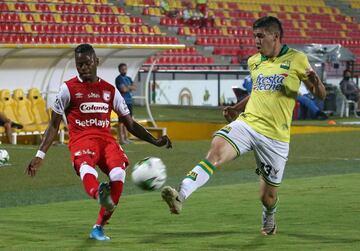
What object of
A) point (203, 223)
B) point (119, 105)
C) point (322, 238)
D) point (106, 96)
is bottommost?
point (203, 223)

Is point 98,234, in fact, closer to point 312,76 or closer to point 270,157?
point 270,157

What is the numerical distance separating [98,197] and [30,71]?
17.0 metres

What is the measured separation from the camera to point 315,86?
9508 mm

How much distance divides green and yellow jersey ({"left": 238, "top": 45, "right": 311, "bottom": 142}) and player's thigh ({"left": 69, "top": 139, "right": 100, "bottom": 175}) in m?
1.36

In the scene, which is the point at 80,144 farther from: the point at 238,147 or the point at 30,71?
the point at 30,71

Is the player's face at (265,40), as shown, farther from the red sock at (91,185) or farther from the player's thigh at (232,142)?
the red sock at (91,185)

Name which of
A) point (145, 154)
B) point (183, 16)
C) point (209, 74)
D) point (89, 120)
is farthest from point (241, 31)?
point (89, 120)

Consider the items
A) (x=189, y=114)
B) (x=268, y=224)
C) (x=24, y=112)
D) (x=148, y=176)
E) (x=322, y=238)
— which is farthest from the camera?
(x=189, y=114)

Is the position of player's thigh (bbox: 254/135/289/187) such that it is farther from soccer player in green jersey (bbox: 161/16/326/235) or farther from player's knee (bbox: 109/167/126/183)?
player's knee (bbox: 109/167/126/183)

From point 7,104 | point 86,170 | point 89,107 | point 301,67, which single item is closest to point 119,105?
point 89,107

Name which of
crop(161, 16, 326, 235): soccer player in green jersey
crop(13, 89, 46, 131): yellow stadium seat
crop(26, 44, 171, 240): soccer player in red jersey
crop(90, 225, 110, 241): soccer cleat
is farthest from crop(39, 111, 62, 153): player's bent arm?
crop(13, 89, 46, 131): yellow stadium seat

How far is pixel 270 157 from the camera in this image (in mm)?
9672

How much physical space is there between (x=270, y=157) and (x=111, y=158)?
1.42 meters

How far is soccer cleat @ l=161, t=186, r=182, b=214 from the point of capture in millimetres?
8711
